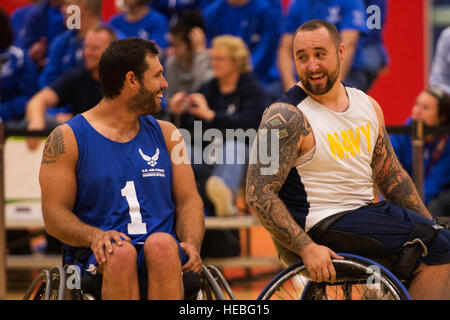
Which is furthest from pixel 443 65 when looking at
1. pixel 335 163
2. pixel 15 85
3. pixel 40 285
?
pixel 40 285

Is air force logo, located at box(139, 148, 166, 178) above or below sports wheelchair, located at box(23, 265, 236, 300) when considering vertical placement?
above

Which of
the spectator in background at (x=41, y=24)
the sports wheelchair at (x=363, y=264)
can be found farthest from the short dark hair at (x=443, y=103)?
the spectator in background at (x=41, y=24)

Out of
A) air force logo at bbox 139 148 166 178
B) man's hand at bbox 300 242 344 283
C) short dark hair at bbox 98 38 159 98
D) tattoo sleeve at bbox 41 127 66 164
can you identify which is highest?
short dark hair at bbox 98 38 159 98

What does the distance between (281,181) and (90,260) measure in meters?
0.75

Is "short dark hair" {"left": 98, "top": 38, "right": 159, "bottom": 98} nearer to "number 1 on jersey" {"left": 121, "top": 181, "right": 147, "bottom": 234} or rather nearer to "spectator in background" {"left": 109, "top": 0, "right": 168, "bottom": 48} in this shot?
"number 1 on jersey" {"left": 121, "top": 181, "right": 147, "bottom": 234}

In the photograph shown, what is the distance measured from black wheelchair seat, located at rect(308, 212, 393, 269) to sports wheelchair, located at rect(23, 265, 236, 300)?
41 centimetres

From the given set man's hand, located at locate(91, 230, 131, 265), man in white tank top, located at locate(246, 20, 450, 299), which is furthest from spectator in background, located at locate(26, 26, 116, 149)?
man's hand, located at locate(91, 230, 131, 265)

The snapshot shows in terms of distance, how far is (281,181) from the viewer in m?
2.66

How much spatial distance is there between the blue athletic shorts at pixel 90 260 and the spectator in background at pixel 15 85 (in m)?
3.01

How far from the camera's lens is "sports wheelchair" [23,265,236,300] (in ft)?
7.88

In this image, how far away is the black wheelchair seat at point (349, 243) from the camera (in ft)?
8.54
